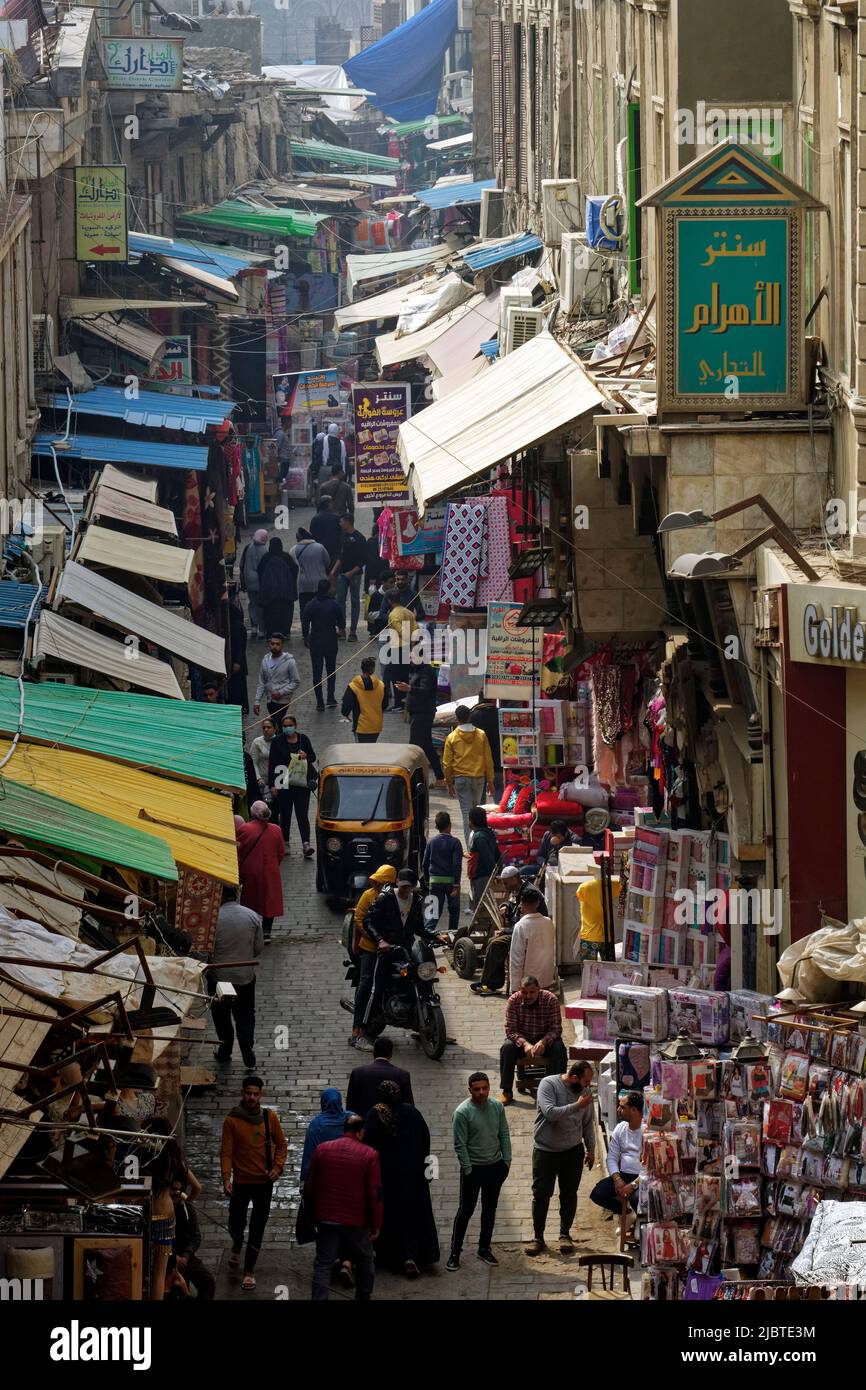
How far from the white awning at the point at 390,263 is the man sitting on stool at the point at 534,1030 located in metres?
24.9

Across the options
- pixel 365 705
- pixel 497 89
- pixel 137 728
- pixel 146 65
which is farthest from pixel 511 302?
pixel 497 89

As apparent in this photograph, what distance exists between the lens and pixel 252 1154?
39.2 ft

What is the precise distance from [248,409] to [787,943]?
2327 cm

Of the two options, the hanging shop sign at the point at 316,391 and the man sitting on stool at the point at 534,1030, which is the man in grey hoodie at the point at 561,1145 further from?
the hanging shop sign at the point at 316,391

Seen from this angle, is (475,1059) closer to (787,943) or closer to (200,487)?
(787,943)

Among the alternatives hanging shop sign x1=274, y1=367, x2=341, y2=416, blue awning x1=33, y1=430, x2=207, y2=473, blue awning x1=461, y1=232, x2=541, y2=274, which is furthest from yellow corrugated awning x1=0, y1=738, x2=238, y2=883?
hanging shop sign x1=274, y1=367, x2=341, y2=416

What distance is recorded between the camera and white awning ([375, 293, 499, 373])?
2755cm

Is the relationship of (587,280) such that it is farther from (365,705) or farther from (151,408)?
(151,408)

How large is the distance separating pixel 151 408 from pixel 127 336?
2355 millimetres

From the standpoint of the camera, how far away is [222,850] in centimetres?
1300

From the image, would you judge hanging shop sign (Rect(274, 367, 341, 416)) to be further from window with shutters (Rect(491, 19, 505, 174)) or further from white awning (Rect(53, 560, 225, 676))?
white awning (Rect(53, 560, 225, 676))

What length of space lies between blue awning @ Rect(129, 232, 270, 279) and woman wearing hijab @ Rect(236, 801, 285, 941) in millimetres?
16614
